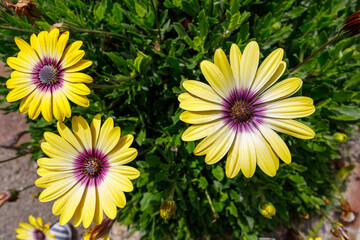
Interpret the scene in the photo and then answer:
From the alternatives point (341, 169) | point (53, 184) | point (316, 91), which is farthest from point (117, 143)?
point (341, 169)

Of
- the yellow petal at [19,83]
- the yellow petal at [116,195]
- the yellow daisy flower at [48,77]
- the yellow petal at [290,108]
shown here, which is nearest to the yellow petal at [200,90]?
the yellow petal at [290,108]

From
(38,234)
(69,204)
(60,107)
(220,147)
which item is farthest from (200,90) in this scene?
(38,234)

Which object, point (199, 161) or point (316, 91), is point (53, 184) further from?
point (316, 91)

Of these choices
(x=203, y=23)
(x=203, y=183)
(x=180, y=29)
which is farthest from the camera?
(x=203, y=183)

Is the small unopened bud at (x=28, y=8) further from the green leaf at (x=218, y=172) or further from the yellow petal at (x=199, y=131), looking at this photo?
the green leaf at (x=218, y=172)

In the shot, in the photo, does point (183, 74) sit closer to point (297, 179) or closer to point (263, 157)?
point (263, 157)
